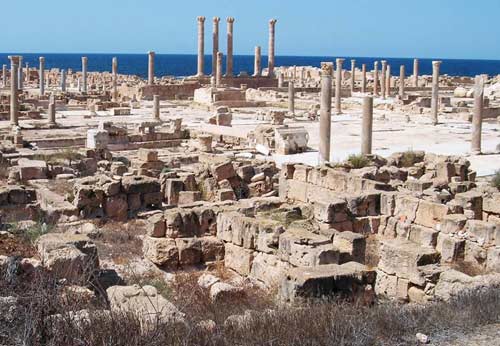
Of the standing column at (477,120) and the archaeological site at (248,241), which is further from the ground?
the standing column at (477,120)

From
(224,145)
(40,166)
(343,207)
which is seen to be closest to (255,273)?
(343,207)

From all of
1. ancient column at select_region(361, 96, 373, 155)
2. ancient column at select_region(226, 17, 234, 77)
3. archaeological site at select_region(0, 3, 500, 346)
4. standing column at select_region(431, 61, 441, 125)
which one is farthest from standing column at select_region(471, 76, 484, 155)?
ancient column at select_region(226, 17, 234, 77)

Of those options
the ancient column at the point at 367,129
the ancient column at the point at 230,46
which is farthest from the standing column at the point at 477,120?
the ancient column at the point at 230,46

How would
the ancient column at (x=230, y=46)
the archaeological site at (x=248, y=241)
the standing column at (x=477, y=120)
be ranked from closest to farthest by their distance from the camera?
the archaeological site at (x=248, y=241) < the standing column at (x=477, y=120) < the ancient column at (x=230, y=46)

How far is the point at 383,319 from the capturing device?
5.52m

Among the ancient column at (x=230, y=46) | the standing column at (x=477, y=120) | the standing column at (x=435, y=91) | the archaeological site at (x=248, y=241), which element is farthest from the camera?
the ancient column at (x=230, y=46)

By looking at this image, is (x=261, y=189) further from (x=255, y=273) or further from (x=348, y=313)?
(x=348, y=313)

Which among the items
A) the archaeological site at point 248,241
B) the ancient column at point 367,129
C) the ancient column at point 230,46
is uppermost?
the ancient column at point 230,46

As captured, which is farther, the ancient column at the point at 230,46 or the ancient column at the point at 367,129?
the ancient column at the point at 230,46

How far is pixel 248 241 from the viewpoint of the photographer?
987 cm

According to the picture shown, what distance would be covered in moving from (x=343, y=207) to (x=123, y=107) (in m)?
28.1

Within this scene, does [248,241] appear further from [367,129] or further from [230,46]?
[230,46]

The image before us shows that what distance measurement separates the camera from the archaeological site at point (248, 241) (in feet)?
17.4

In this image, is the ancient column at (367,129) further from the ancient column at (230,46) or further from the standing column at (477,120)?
the ancient column at (230,46)
